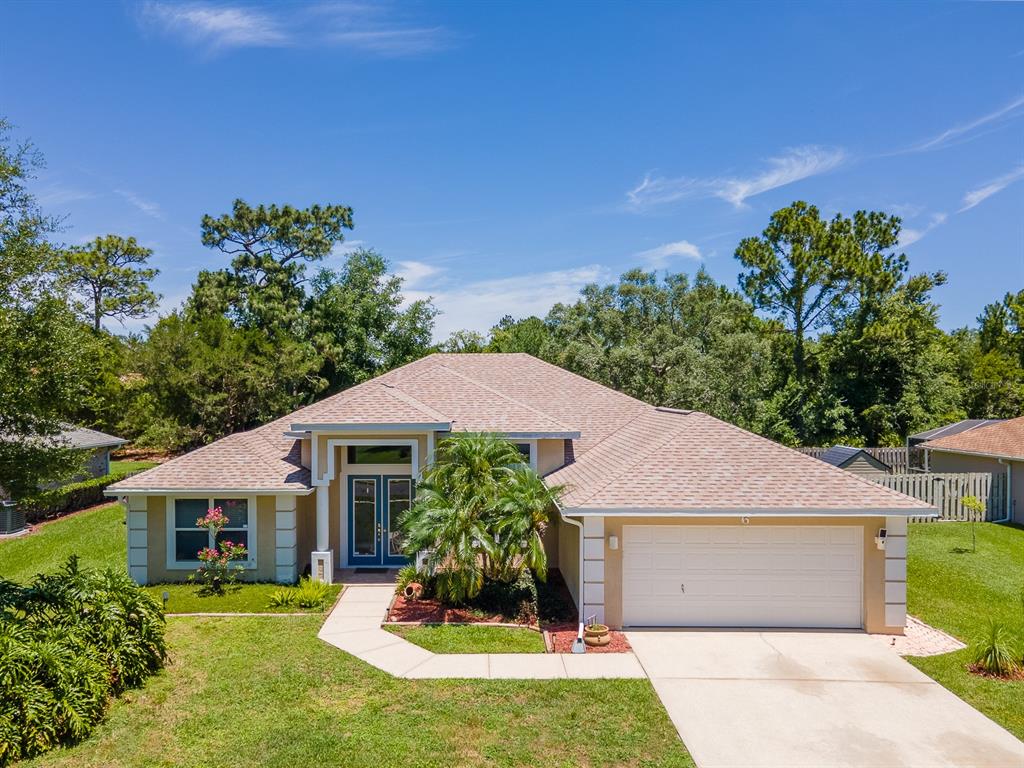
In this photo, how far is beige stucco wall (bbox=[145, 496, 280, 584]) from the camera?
15.0 m

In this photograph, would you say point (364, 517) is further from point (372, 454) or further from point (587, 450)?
point (587, 450)

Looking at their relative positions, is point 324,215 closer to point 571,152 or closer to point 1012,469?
point 571,152

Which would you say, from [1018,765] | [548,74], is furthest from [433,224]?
[1018,765]

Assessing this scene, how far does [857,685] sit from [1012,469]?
18.0m

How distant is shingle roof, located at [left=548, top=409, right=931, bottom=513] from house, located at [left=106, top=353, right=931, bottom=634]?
0.14 ft

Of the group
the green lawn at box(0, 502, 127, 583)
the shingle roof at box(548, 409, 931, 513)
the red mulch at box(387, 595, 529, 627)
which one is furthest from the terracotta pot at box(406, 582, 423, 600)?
the green lawn at box(0, 502, 127, 583)

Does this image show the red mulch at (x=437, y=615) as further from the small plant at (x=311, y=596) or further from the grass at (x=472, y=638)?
the small plant at (x=311, y=596)

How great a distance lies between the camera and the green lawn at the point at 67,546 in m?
17.0

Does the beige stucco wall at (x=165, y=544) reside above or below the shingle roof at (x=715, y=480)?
below

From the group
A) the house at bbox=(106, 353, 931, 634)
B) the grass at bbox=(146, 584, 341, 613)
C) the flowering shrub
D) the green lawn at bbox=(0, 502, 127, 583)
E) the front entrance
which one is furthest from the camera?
the green lawn at bbox=(0, 502, 127, 583)

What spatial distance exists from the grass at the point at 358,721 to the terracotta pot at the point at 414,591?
321 centimetres

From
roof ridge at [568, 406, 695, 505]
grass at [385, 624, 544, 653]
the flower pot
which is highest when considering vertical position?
roof ridge at [568, 406, 695, 505]

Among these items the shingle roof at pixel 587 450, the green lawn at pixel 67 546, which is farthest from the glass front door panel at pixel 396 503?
the green lawn at pixel 67 546

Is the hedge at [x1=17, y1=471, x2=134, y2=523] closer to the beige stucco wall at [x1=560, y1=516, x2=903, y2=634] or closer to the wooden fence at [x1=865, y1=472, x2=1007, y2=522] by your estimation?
the beige stucco wall at [x1=560, y1=516, x2=903, y2=634]
